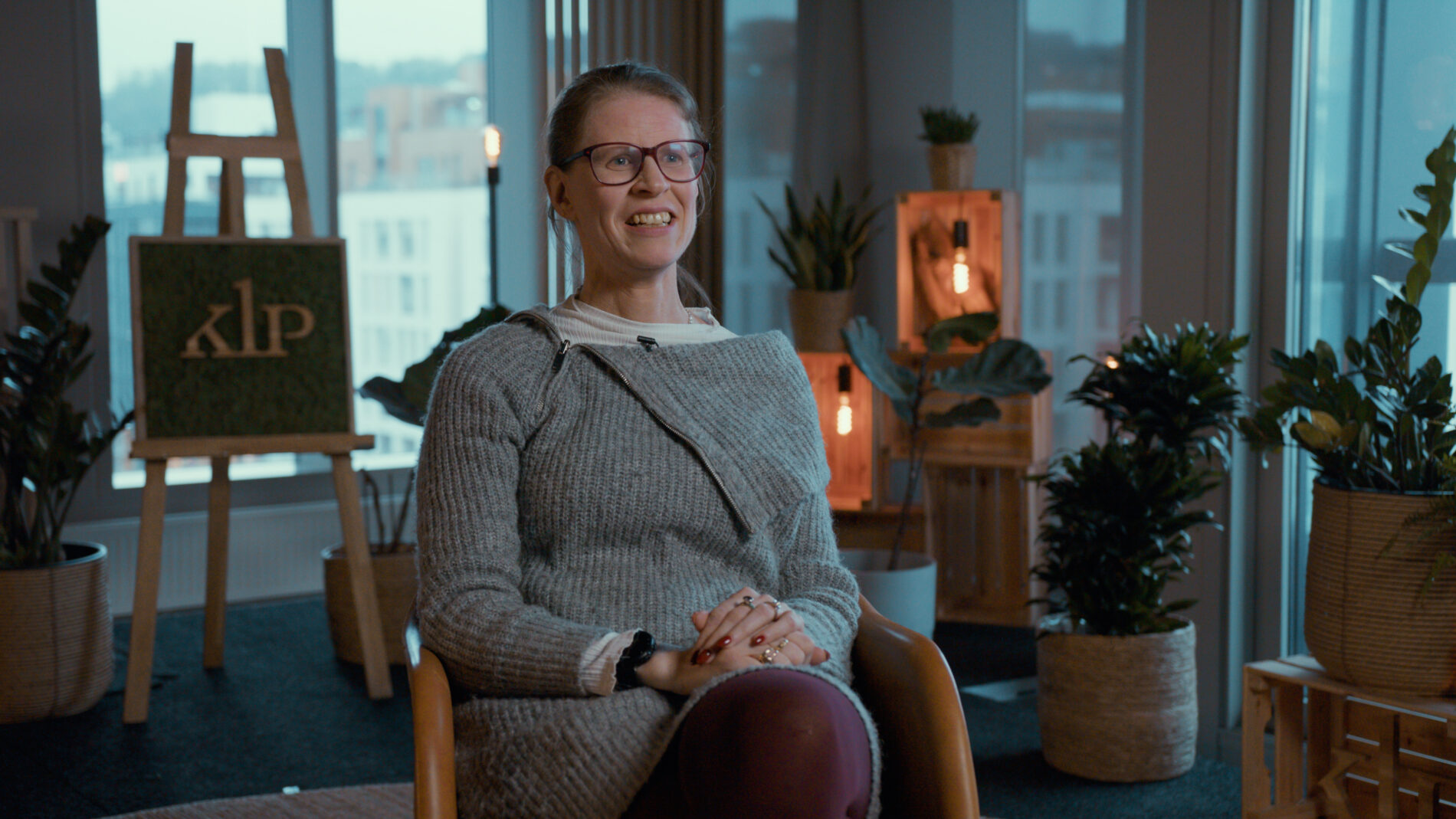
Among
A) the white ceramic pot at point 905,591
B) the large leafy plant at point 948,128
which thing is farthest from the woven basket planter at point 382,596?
the large leafy plant at point 948,128

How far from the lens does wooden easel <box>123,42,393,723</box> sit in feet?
10.0

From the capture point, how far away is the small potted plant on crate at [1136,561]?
255 cm

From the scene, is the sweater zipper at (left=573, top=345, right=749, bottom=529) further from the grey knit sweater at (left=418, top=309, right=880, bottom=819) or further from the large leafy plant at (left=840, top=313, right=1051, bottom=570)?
the large leafy plant at (left=840, top=313, right=1051, bottom=570)

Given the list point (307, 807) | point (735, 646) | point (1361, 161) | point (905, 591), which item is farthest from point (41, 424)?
point (1361, 161)

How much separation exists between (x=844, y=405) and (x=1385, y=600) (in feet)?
6.28

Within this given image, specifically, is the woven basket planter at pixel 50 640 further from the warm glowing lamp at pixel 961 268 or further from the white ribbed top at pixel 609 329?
the warm glowing lamp at pixel 961 268

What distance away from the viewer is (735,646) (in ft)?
4.34

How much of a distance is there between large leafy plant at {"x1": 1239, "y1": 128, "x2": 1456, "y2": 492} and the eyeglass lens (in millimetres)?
1189

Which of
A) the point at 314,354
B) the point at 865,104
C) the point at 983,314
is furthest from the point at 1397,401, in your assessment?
the point at 865,104

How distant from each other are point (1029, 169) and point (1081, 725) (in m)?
2.04

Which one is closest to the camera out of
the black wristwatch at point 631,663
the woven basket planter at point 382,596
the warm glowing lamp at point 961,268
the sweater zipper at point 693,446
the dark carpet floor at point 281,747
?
the black wristwatch at point 631,663

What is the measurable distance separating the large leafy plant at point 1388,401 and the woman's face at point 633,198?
1.18 metres

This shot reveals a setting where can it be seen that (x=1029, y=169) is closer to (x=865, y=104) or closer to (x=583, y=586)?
(x=865, y=104)

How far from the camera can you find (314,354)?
323cm
